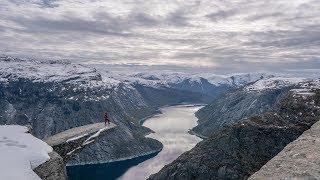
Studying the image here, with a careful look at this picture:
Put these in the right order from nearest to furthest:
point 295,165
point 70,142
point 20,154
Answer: point 295,165, point 20,154, point 70,142

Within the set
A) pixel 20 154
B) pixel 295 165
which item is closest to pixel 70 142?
pixel 20 154

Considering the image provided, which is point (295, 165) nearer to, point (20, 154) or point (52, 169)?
point (52, 169)

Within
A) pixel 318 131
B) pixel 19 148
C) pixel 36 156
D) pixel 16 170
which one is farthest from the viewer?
pixel 318 131

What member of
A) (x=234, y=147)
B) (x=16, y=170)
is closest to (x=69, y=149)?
(x=16, y=170)

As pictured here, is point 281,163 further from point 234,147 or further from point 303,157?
Answer: point 234,147

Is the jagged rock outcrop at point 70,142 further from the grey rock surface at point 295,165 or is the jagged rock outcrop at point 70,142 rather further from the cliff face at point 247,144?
the cliff face at point 247,144

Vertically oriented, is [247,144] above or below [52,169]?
below

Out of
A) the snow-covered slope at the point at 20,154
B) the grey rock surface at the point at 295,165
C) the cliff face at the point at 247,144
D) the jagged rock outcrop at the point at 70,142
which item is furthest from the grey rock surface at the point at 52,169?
the cliff face at the point at 247,144
